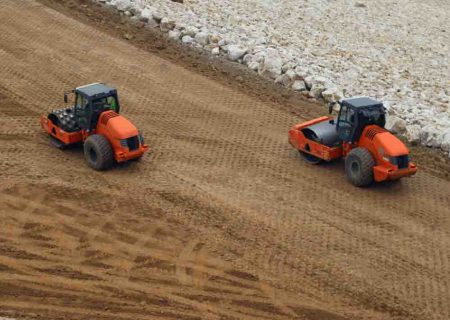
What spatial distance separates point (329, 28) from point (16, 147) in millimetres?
14465

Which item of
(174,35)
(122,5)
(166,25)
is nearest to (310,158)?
(174,35)

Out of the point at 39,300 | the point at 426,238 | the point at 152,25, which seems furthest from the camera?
the point at 152,25

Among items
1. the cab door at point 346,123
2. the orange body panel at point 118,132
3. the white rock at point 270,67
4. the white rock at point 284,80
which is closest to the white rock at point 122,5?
the white rock at point 270,67

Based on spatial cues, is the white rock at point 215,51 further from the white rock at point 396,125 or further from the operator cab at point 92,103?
the operator cab at point 92,103

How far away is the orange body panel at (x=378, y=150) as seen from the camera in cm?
1688

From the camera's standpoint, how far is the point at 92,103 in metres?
17.2

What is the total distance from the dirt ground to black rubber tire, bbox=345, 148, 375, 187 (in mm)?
331

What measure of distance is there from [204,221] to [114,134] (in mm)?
2989

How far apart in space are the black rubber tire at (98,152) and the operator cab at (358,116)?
5.45 metres

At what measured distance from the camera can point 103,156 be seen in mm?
16938

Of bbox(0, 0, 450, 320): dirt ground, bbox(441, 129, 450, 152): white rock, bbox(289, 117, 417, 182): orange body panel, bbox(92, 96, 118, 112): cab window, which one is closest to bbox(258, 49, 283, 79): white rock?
bbox(0, 0, 450, 320): dirt ground

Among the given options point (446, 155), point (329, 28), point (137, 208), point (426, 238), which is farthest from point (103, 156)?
point (329, 28)

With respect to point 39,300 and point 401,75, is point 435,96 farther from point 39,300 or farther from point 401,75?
point 39,300

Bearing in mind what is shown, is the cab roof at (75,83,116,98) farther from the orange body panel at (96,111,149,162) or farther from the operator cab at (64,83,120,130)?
the orange body panel at (96,111,149,162)
